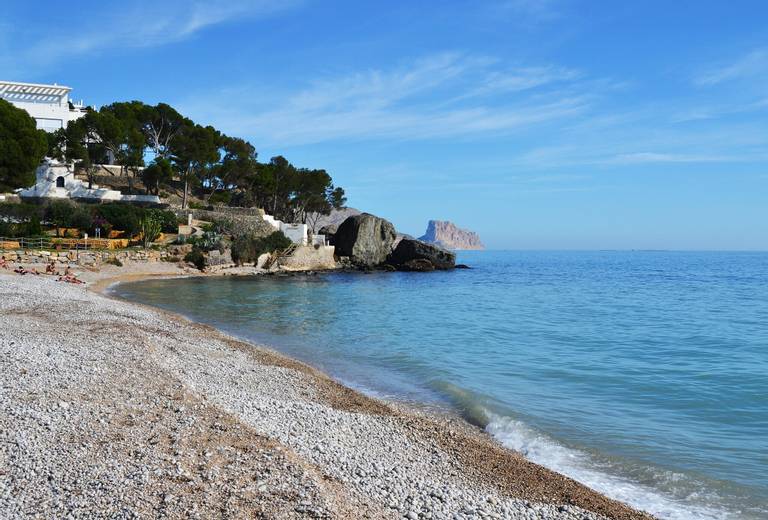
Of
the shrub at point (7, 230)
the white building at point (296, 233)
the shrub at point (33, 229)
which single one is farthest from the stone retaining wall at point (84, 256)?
the white building at point (296, 233)

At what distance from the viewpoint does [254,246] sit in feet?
204

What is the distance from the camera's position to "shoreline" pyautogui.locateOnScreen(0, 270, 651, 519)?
23.8 feet

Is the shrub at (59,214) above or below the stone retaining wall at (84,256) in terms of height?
above

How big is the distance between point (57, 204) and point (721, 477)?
57120mm

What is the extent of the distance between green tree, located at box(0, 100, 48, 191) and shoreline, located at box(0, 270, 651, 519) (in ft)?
142

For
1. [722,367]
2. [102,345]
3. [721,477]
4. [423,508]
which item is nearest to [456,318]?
[722,367]

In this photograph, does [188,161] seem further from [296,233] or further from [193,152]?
[296,233]

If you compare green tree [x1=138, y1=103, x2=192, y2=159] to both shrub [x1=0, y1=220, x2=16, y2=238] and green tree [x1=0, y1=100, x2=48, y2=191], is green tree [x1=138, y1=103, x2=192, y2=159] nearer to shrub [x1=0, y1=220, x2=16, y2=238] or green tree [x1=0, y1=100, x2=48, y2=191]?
green tree [x1=0, y1=100, x2=48, y2=191]

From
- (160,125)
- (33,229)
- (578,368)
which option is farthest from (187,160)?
(578,368)

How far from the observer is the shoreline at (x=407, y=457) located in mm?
7250

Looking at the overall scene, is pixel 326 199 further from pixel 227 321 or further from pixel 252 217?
pixel 227 321

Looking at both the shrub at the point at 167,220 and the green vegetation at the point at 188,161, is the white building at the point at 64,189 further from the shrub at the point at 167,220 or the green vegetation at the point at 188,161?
the shrub at the point at 167,220

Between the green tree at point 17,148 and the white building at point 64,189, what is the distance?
475 inches

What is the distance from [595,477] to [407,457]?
301 centimetres
